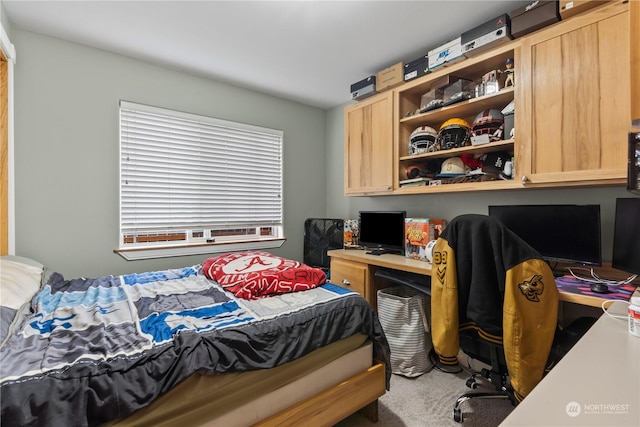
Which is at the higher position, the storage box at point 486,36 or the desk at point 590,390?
the storage box at point 486,36

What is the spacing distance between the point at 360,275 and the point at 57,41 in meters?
3.03

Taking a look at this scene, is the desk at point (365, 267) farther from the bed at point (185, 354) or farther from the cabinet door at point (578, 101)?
the cabinet door at point (578, 101)

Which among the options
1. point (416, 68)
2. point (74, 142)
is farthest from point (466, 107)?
point (74, 142)

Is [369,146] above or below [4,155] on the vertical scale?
above

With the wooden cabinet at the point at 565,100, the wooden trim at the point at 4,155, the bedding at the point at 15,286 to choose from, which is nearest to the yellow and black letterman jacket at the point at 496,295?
the wooden cabinet at the point at 565,100

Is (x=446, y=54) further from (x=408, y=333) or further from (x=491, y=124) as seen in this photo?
(x=408, y=333)

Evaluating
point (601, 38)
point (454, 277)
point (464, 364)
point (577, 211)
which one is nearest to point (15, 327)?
point (454, 277)

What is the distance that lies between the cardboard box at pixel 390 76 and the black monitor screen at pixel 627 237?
1.74 meters

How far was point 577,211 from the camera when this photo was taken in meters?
1.76

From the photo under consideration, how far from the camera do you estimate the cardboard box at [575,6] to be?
62.9 inches

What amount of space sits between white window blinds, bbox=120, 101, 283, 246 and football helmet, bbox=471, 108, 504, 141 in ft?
7.01

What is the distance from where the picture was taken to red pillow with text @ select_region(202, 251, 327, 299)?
177cm

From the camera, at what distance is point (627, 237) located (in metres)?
1.54

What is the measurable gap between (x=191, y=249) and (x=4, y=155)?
147cm
